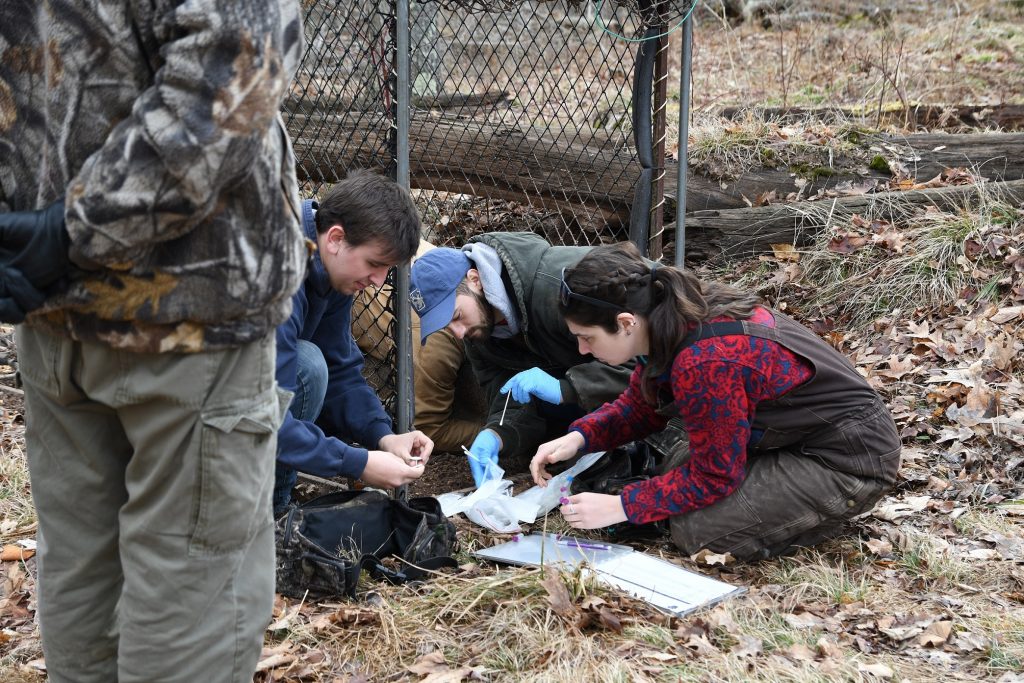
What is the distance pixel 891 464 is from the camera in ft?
10.9

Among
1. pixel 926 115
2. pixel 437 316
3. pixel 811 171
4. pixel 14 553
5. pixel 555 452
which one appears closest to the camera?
pixel 14 553

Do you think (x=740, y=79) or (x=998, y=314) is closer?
(x=998, y=314)

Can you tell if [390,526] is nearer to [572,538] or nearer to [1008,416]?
[572,538]

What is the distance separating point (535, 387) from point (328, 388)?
0.91 meters

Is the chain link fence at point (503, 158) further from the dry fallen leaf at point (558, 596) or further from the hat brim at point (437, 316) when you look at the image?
the dry fallen leaf at point (558, 596)

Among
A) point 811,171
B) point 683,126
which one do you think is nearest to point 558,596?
point 683,126

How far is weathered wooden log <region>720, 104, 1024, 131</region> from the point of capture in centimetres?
670

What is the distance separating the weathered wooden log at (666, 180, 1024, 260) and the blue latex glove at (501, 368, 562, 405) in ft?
6.68

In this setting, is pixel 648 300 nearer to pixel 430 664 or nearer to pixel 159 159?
pixel 430 664

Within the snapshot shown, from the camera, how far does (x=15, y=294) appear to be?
1590 mm

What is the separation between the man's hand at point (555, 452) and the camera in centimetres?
358

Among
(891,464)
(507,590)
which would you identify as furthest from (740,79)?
(507,590)

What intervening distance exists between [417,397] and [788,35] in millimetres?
8391

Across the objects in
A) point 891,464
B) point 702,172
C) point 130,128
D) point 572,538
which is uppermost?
point 130,128
